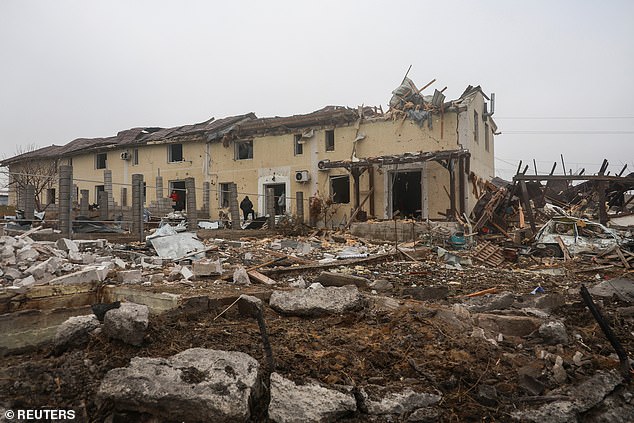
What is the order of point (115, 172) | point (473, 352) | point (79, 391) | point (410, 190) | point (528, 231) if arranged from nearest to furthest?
point (79, 391)
point (473, 352)
point (528, 231)
point (410, 190)
point (115, 172)

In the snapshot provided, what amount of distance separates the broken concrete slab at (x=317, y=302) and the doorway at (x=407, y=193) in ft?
54.5

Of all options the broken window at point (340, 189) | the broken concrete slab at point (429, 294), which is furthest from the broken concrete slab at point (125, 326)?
the broken window at point (340, 189)

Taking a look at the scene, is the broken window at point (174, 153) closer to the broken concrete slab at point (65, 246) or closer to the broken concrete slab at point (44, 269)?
the broken concrete slab at point (65, 246)

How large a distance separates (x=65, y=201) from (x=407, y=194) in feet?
55.3

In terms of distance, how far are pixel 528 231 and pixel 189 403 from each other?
46.7 feet

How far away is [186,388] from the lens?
2344 mm

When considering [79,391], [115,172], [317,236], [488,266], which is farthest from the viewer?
[115,172]

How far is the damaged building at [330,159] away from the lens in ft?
58.9

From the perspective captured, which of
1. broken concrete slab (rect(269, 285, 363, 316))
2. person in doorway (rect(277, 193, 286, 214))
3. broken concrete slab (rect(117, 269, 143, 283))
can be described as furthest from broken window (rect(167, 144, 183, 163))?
broken concrete slab (rect(269, 285, 363, 316))

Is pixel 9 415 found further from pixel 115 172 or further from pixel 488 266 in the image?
pixel 115 172

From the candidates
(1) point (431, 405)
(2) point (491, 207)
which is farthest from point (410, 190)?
(1) point (431, 405)

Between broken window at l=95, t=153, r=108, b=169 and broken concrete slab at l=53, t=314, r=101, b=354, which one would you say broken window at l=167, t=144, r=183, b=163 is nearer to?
broken window at l=95, t=153, r=108, b=169

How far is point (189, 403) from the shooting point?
2248 millimetres

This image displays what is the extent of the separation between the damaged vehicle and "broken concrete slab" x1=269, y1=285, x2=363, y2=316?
29.3 ft
